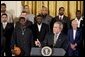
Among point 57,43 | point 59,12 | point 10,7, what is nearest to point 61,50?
point 57,43

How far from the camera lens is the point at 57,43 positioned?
4328 millimetres

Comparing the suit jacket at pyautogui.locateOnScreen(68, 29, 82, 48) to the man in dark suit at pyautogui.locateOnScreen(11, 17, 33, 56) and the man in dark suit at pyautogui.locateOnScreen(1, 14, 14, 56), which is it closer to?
the man in dark suit at pyautogui.locateOnScreen(11, 17, 33, 56)

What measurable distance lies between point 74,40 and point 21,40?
1.75 ft

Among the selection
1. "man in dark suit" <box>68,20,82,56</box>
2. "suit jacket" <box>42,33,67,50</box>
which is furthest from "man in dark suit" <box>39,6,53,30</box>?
"man in dark suit" <box>68,20,82,56</box>

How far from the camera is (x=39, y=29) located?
4.38m

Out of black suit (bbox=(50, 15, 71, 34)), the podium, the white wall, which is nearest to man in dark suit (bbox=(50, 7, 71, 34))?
black suit (bbox=(50, 15, 71, 34))

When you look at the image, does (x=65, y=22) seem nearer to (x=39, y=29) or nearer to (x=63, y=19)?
(x=63, y=19)

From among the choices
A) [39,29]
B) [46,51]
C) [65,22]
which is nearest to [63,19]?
[65,22]

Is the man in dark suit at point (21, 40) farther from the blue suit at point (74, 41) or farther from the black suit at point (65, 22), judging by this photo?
the blue suit at point (74, 41)

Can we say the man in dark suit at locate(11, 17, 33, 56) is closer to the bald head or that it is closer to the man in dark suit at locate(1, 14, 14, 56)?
the man in dark suit at locate(1, 14, 14, 56)

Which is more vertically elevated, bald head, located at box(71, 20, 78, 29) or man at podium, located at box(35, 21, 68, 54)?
bald head, located at box(71, 20, 78, 29)

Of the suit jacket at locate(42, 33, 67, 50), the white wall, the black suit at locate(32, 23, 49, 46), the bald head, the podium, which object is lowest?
the podium

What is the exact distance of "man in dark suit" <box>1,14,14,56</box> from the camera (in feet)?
14.2

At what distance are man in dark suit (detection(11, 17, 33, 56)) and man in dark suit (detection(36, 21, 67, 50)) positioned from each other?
11 centimetres
